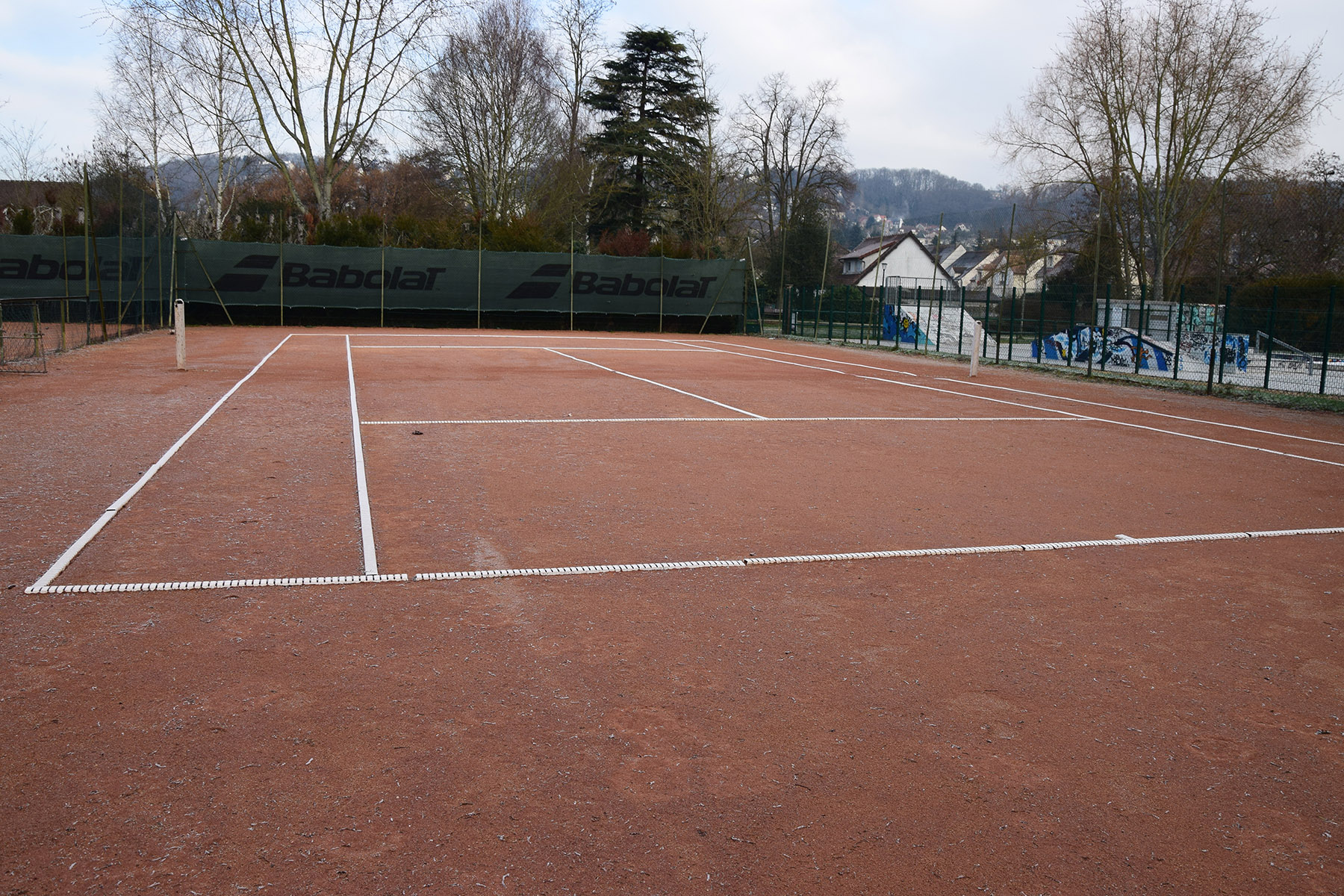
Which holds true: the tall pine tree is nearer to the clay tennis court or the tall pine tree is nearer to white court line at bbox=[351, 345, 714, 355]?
white court line at bbox=[351, 345, 714, 355]

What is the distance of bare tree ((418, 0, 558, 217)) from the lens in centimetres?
3809

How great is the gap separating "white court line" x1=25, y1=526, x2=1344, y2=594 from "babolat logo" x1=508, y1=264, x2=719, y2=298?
27.2 m

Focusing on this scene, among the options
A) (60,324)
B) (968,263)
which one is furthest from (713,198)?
(968,263)

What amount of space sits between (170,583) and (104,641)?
0.76 meters

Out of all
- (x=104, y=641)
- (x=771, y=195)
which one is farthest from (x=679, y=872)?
(x=771, y=195)

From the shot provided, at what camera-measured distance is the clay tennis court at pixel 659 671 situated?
2.71 meters

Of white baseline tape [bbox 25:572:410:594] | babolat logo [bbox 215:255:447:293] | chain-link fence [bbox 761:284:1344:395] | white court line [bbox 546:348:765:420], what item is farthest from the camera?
babolat logo [bbox 215:255:447:293]

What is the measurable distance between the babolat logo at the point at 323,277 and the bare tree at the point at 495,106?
906 centimetres

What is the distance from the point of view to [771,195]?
5178 cm

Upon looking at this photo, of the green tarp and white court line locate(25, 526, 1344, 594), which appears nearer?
white court line locate(25, 526, 1344, 594)

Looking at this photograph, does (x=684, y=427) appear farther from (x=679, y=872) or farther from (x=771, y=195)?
(x=771, y=195)

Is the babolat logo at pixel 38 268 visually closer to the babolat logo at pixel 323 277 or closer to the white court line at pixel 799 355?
the babolat logo at pixel 323 277

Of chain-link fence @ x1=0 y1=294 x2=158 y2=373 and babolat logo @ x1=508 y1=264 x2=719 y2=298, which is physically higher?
babolat logo @ x1=508 y1=264 x2=719 y2=298

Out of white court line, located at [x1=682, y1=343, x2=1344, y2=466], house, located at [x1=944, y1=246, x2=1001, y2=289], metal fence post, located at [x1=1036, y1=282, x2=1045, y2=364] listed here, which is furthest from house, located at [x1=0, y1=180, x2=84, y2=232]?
house, located at [x1=944, y1=246, x2=1001, y2=289]
